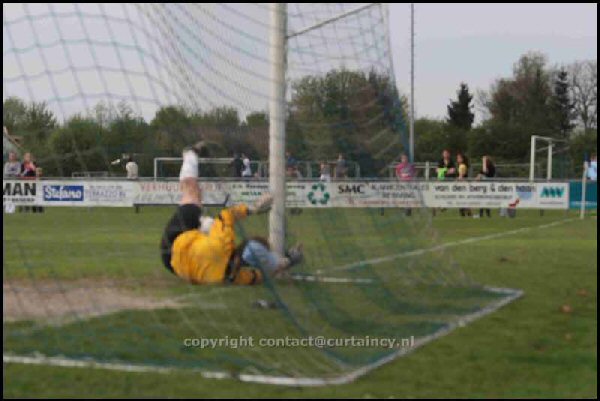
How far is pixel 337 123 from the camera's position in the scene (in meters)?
10.5

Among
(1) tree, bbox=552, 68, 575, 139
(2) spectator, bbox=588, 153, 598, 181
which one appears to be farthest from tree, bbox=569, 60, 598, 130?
(2) spectator, bbox=588, 153, 598, 181

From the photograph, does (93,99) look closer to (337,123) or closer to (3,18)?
(3,18)

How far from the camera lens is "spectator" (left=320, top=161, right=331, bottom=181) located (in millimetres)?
12419

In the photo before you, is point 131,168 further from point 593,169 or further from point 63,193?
point 593,169

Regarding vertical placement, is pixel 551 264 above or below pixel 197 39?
below

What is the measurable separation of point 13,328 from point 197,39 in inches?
112

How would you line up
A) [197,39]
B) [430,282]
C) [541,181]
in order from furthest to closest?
[541,181], [430,282], [197,39]

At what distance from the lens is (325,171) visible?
1347 centimetres

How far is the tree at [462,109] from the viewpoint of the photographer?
3270 inches

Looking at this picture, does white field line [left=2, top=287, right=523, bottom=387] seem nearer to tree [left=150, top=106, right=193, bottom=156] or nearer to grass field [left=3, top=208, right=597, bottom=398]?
grass field [left=3, top=208, right=597, bottom=398]

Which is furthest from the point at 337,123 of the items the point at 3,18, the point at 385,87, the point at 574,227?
the point at 574,227

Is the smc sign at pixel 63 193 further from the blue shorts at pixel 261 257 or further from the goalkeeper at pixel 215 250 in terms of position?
the blue shorts at pixel 261 257

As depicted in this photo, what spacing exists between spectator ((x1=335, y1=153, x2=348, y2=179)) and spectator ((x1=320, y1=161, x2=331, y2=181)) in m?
0.12

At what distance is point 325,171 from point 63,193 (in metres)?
13.5
